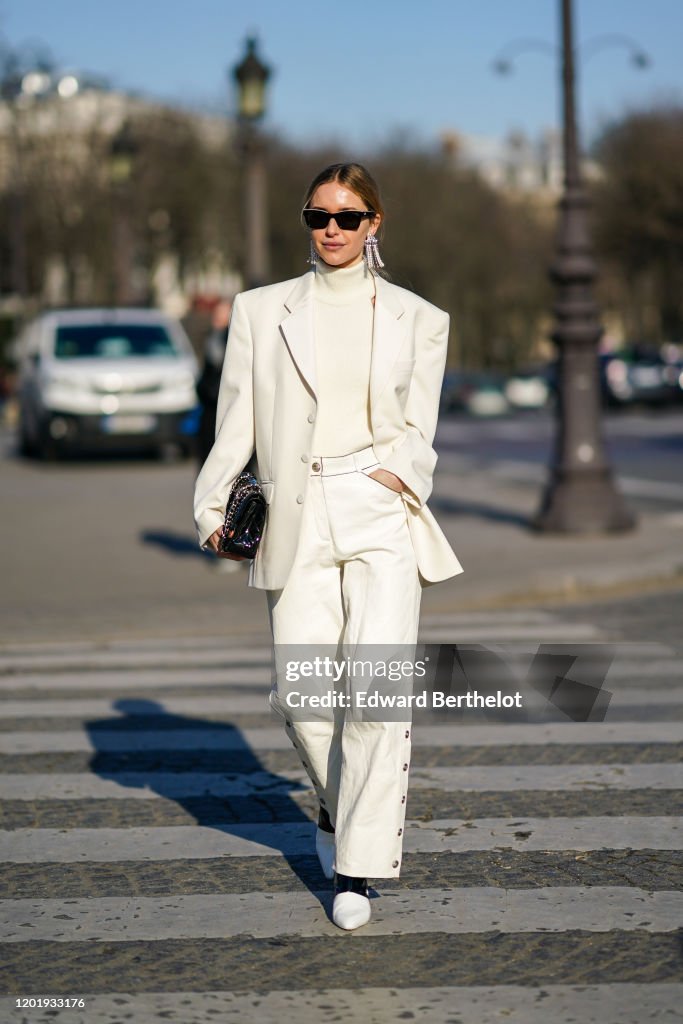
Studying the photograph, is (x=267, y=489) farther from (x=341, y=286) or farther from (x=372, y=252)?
(x=372, y=252)

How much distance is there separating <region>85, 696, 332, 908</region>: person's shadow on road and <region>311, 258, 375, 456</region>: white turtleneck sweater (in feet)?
4.05

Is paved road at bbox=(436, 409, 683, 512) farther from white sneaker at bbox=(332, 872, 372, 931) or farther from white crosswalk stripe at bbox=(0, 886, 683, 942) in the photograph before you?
white sneaker at bbox=(332, 872, 372, 931)

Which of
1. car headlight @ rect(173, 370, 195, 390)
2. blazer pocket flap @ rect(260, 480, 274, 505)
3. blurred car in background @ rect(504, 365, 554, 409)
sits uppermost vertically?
blazer pocket flap @ rect(260, 480, 274, 505)

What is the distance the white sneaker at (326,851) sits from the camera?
4.56 meters

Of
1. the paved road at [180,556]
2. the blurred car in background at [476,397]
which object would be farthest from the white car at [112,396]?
the blurred car in background at [476,397]

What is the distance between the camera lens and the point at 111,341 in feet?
75.4

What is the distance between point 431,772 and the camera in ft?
20.0

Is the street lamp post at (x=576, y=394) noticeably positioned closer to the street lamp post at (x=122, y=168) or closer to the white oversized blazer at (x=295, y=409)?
the white oversized blazer at (x=295, y=409)

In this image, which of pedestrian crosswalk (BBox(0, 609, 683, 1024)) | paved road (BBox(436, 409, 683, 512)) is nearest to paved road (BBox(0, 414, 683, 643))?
paved road (BBox(436, 409, 683, 512))

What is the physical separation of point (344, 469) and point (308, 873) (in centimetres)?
123

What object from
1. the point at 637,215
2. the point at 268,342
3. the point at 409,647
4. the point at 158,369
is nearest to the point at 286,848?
the point at 409,647

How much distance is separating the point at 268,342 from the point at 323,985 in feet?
5.16

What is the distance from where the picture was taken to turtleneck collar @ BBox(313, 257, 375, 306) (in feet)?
14.3

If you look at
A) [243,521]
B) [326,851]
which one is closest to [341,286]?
[243,521]
